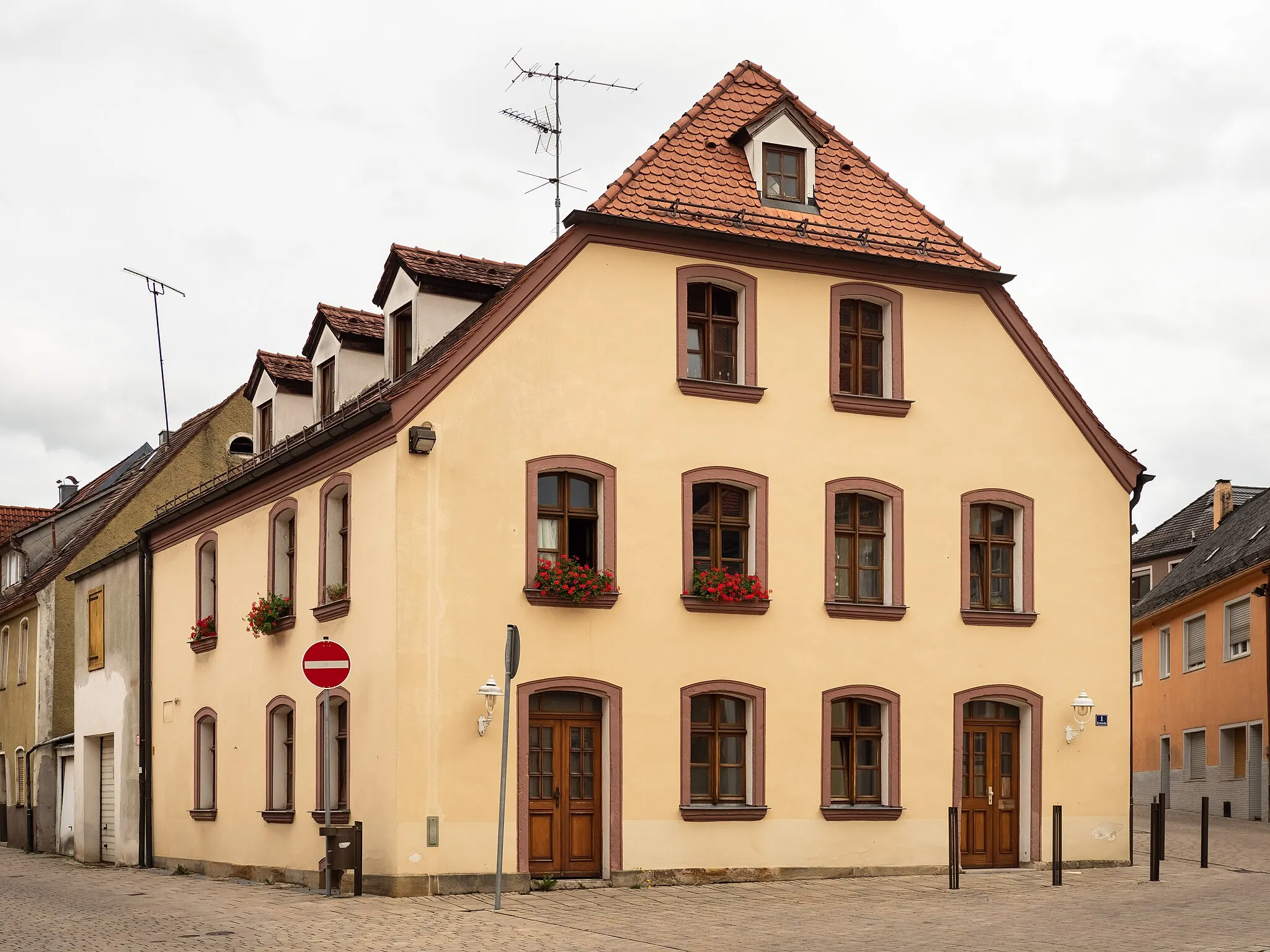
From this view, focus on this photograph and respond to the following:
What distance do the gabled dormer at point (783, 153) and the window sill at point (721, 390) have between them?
284 centimetres

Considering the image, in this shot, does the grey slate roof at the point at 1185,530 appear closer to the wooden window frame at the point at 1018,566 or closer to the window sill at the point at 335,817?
the wooden window frame at the point at 1018,566

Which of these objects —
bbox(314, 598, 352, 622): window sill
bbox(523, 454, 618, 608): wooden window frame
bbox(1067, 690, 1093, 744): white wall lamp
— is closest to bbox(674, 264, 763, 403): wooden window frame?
bbox(523, 454, 618, 608): wooden window frame

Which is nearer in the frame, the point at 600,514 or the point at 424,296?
the point at 600,514

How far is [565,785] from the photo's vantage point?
22.0m

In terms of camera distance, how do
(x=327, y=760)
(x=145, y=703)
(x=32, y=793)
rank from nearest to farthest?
(x=327, y=760) < (x=145, y=703) < (x=32, y=793)

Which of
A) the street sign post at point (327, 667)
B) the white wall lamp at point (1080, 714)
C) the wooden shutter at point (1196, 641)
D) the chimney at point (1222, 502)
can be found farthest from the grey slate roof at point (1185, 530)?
the street sign post at point (327, 667)

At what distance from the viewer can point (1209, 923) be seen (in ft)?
53.1

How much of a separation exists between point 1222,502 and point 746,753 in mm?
32445

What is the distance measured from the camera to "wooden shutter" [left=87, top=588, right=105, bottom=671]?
3388cm

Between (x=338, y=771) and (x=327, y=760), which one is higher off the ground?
(x=327, y=760)

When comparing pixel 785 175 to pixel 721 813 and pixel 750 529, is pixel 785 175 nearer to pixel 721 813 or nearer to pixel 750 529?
pixel 750 529

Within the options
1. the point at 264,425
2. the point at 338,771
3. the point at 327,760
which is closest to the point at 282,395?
the point at 264,425

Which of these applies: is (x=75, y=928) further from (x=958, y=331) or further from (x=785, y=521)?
(x=958, y=331)

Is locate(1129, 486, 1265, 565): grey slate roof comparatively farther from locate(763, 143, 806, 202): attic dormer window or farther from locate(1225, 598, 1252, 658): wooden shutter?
locate(763, 143, 806, 202): attic dormer window
